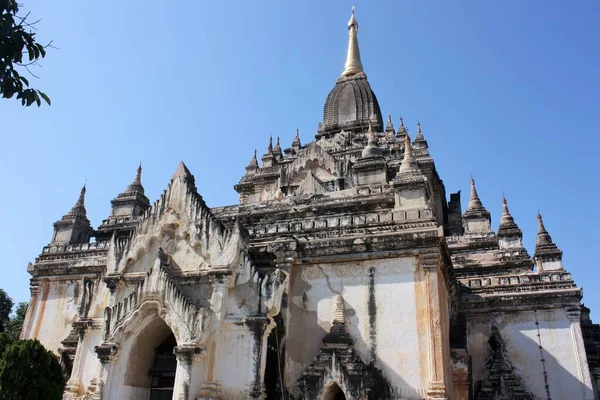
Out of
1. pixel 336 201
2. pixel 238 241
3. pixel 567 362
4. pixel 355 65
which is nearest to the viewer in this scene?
pixel 238 241

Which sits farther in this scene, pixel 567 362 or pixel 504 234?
pixel 504 234

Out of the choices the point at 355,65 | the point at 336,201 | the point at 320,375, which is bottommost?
the point at 320,375

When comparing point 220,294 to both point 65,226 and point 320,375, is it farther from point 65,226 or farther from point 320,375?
point 65,226

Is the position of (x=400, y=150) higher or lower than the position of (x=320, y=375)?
higher

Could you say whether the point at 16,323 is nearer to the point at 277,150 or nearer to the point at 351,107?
the point at 277,150

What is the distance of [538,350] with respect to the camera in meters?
19.5

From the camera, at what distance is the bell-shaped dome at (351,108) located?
37.9m

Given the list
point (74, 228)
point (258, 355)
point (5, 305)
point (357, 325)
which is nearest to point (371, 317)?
point (357, 325)

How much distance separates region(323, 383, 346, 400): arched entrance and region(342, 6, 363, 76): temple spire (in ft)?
112

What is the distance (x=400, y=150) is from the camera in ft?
103

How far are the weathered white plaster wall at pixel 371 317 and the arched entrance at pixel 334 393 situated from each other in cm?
92

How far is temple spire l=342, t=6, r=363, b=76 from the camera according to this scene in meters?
45.0

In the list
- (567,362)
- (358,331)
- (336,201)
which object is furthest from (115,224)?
(567,362)

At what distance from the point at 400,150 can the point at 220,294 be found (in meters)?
20.2
